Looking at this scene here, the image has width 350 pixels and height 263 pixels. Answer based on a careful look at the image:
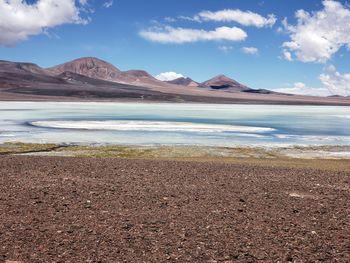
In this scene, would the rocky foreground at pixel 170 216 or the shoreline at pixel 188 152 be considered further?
the shoreline at pixel 188 152

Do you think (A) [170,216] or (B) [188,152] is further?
(B) [188,152]

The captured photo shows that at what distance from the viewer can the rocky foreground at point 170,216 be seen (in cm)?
820

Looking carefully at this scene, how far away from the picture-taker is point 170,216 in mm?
10523

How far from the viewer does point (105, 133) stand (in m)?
38.6

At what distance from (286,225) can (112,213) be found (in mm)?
3782

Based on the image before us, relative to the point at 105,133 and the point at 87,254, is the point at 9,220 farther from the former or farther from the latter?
the point at 105,133

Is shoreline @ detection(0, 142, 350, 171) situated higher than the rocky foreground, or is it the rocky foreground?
the rocky foreground

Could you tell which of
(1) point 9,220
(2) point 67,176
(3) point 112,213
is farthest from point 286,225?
(2) point 67,176

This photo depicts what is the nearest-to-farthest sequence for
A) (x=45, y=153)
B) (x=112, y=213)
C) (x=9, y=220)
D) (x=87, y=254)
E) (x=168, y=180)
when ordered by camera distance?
(x=87, y=254) → (x=9, y=220) → (x=112, y=213) → (x=168, y=180) → (x=45, y=153)

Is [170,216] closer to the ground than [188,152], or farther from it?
farther from it

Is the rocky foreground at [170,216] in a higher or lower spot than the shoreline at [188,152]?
higher

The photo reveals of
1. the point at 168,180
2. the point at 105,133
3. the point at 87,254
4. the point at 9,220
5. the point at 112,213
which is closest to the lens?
the point at 87,254

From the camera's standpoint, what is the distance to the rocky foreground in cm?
820

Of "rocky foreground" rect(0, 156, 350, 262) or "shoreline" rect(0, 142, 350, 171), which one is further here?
"shoreline" rect(0, 142, 350, 171)
